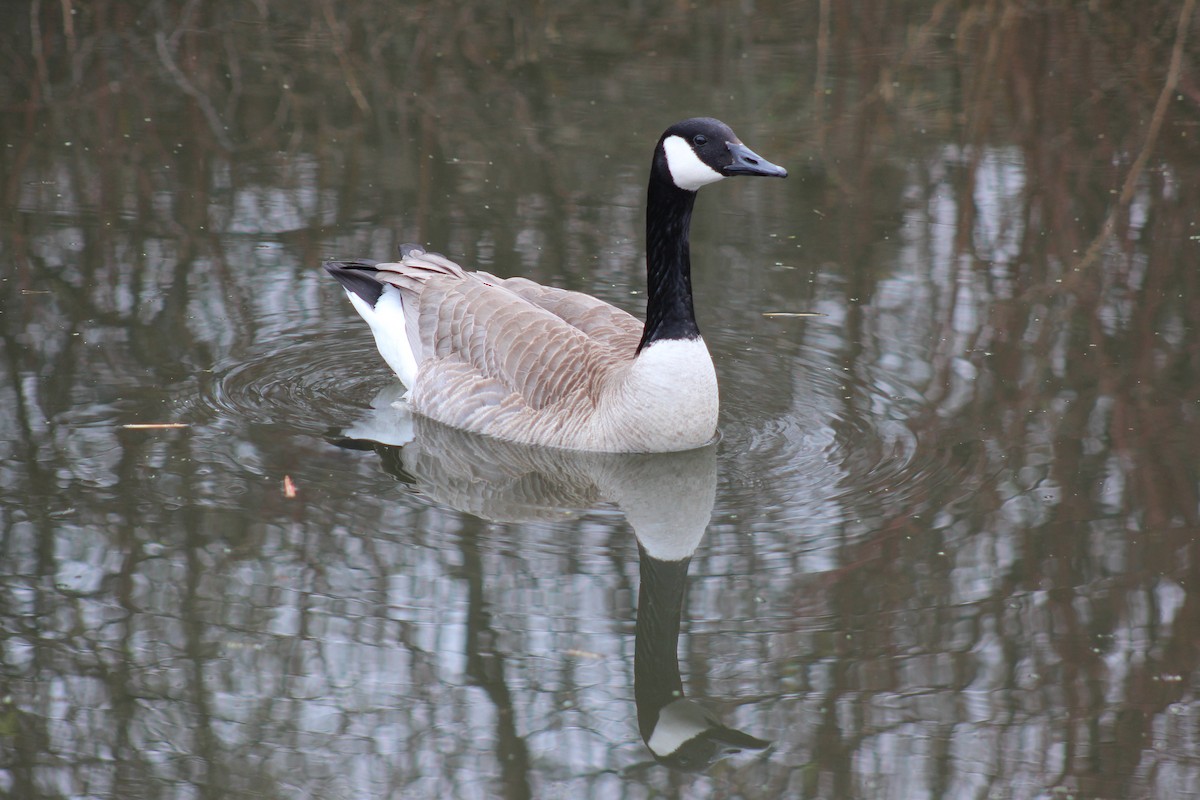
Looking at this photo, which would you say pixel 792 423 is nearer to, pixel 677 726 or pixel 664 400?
pixel 664 400

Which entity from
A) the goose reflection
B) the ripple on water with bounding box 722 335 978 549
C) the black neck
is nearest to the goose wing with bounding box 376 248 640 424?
the goose reflection

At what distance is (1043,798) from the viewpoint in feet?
15.4

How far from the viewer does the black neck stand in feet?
22.1

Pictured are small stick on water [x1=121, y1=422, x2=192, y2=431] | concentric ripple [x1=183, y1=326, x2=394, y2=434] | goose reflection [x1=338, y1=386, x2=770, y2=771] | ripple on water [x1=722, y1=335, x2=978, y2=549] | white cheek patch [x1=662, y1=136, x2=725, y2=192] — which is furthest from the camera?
concentric ripple [x1=183, y1=326, x2=394, y2=434]

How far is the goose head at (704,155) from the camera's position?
249 inches

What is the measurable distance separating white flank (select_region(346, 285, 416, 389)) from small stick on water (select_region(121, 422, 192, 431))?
45.7 inches

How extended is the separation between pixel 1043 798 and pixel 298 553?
3.07 metres

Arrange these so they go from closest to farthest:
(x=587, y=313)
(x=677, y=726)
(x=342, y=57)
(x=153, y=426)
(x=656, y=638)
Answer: (x=677, y=726)
(x=656, y=638)
(x=153, y=426)
(x=587, y=313)
(x=342, y=57)

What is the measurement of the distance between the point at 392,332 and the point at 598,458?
4.81 feet

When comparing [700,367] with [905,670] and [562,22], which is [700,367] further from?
[562,22]

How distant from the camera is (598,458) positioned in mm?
6945

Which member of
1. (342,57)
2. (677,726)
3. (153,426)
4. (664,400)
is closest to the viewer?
(677,726)

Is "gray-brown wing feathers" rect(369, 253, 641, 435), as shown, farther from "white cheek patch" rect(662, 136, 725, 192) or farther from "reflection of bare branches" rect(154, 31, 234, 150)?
"reflection of bare branches" rect(154, 31, 234, 150)

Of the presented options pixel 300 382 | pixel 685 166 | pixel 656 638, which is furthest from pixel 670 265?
pixel 300 382
